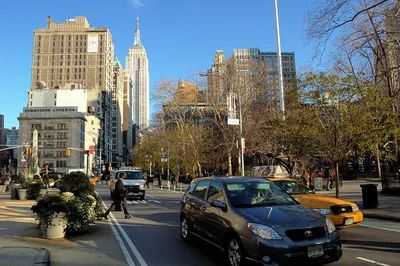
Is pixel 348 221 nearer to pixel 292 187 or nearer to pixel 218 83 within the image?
pixel 292 187

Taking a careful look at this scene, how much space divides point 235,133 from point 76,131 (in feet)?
281

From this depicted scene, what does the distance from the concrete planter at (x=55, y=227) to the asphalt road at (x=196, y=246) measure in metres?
1.54

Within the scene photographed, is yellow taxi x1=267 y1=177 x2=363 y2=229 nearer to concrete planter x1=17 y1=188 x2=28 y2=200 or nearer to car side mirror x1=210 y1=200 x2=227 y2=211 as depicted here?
car side mirror x1=210 y1=200 x2=227 y2=211

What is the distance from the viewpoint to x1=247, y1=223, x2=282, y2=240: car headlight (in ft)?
17.4

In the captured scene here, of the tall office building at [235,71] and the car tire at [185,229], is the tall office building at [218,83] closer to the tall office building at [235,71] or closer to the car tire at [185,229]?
the tall office building at [235,71]

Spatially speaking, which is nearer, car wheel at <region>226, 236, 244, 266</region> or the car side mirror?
car wheel at <region>226, 236, 244, 266</region>

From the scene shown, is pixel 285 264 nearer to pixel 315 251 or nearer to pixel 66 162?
pixel 315 251

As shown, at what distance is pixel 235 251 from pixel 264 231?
82 cm

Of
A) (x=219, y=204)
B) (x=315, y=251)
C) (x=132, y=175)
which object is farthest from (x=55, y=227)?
(x=132, y=175)

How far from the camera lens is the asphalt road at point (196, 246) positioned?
669cm

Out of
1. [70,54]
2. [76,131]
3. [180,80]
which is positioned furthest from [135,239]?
[70,54]

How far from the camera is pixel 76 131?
4387 inches

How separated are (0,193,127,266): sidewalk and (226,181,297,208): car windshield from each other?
260 centimetres

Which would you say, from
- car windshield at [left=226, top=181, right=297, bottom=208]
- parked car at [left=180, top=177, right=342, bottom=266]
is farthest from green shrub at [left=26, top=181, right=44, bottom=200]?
car windshield at [left=226, top=181, right=297, bottom=208]
